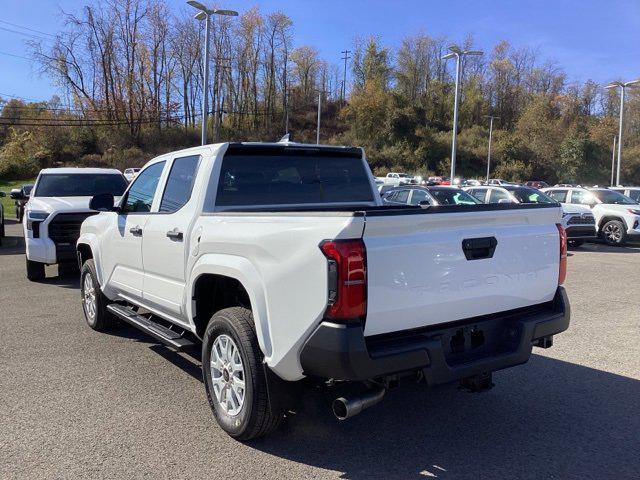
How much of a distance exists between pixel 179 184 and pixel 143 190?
0.87 metres

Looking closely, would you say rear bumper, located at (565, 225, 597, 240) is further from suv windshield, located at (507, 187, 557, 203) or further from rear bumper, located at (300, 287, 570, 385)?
rear bumper, located at (300, 287, 570, 385)

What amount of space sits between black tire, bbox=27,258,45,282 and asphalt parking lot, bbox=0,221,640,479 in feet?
13.1

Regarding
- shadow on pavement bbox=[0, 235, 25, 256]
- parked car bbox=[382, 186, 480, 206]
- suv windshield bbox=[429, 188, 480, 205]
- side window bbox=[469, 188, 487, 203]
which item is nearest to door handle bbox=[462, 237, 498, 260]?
parked car bbox=[382, 186, 480, 206]

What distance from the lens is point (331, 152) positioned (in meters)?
5.02

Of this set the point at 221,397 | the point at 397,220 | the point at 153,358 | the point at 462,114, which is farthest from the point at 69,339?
the point at 462,114

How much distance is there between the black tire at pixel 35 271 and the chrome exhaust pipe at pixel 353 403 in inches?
326

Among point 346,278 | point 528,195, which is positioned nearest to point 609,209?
point 528,195

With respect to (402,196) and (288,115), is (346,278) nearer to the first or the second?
(402,196)

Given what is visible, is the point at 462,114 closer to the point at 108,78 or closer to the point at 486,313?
the point at 108,78

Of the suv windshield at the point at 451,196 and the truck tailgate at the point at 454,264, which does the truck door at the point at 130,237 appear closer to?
the truck tailgate at the point at 454,264

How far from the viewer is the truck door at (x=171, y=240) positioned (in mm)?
4309

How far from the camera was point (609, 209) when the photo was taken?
1662 cm

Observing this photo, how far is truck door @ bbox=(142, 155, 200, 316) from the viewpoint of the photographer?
14.1 ft

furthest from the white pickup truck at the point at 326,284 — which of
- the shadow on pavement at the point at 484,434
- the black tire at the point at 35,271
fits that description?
the black tire at the point at 35,271
